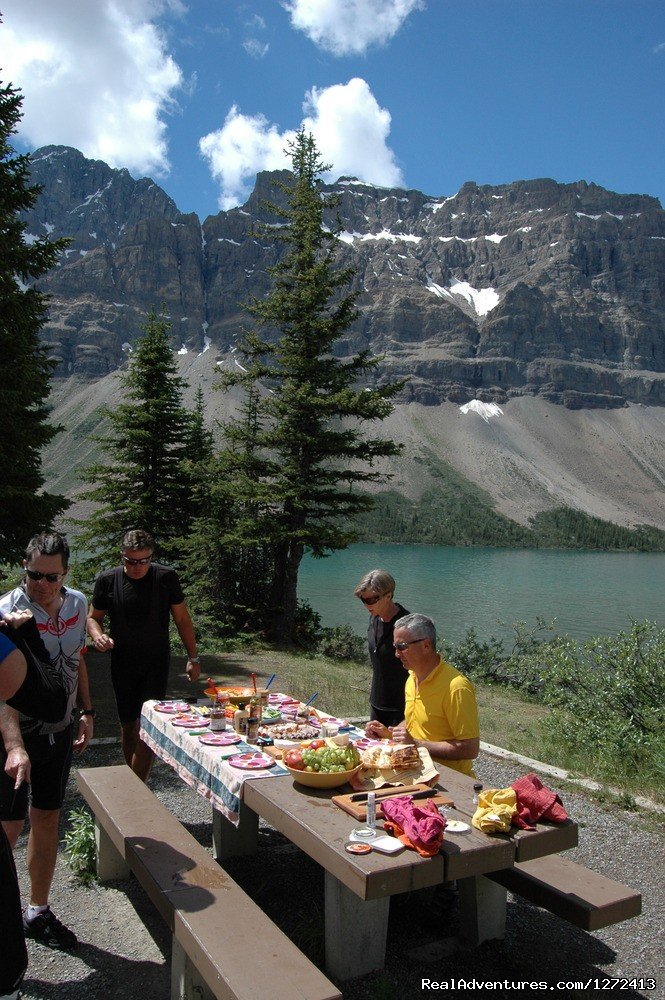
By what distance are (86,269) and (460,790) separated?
213 m

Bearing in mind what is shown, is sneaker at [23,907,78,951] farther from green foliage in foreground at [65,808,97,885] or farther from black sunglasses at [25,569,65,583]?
black sunglasses at [25,569,65,583]

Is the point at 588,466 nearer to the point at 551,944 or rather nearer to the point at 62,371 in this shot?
the point at 62,371

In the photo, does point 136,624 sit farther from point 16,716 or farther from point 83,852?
point 16,716

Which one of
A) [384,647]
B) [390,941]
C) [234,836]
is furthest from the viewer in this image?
[384,647]

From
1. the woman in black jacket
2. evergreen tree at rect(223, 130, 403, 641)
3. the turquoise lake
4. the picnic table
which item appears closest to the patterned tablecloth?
the picnic table

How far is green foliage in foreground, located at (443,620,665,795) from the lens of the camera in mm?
6488

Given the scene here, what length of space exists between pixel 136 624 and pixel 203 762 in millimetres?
1241

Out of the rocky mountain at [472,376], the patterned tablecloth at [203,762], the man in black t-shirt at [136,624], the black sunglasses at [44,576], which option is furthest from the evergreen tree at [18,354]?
the rocky mountain at [472,376]

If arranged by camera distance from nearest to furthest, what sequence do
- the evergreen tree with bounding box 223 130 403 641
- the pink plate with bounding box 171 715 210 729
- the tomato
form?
the tomato, the pink plate with bounding box 171 715 210 729, the evergreen tree with bounding box 223 130 403 641

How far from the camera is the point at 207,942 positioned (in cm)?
248

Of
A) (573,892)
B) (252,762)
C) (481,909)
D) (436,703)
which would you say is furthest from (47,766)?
(573,892)

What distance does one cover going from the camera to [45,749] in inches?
124

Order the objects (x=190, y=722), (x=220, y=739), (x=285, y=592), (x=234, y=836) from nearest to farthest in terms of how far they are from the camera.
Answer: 1. (x=220, y=739)
2. (x=190, y=722)
3. (x=234, y=836)
4. (x=285, y=592)

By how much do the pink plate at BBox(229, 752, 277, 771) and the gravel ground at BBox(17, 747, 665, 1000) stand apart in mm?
782
